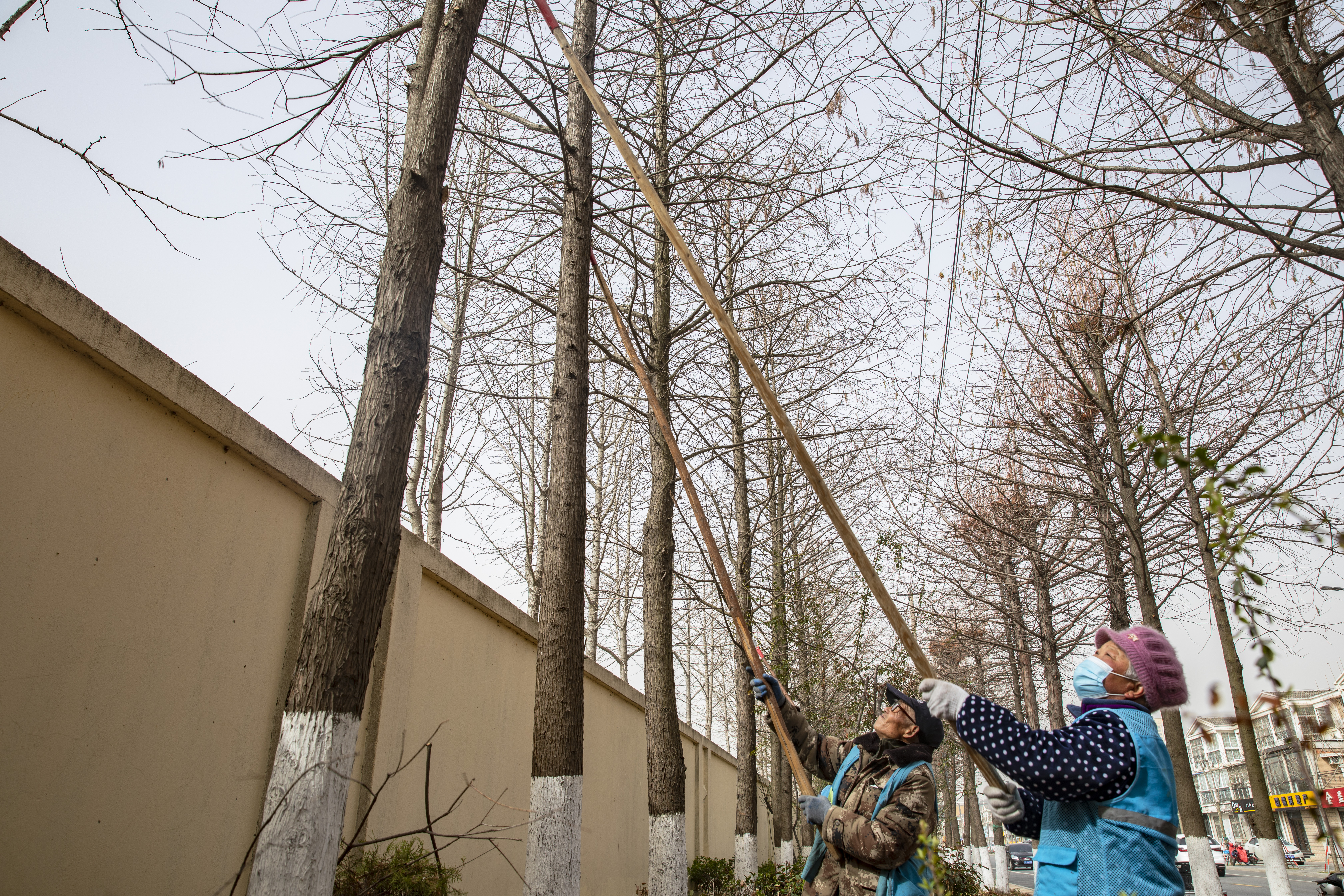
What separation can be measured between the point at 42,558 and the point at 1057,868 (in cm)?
392

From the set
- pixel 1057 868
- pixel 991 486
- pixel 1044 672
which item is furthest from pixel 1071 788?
pixel 1044 672

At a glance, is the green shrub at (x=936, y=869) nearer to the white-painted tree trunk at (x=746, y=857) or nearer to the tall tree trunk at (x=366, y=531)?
the tall tree trunk at (x=366, y=531)

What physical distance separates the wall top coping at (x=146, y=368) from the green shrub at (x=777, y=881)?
532 centimetres

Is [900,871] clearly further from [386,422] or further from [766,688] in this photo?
[386,422]

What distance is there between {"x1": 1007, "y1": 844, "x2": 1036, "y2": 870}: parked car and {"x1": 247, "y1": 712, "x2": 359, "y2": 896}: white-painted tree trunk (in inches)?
1530

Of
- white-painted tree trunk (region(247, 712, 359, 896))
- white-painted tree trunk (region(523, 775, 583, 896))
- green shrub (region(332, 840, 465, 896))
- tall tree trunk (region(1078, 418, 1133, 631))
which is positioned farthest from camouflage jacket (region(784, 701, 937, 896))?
tall tree trunk (region(1078, 418, 1133, 631))

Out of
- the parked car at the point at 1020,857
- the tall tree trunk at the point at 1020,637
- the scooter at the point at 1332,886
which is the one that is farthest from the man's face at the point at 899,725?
the parked car at the point at 1020,857

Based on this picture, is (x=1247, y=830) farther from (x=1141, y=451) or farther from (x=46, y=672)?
(x=46, y=672)

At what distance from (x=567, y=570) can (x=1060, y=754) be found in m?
3.18

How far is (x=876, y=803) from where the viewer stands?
3656 millimetres

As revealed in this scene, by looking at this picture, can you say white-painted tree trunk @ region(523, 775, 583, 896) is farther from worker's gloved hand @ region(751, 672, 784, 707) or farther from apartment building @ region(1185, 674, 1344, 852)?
apartment building @ region(1185, 674, 1344, 852)

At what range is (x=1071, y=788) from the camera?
2.23m

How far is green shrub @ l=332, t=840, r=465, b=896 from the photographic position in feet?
14.5

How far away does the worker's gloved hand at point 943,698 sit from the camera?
243 centimetres
